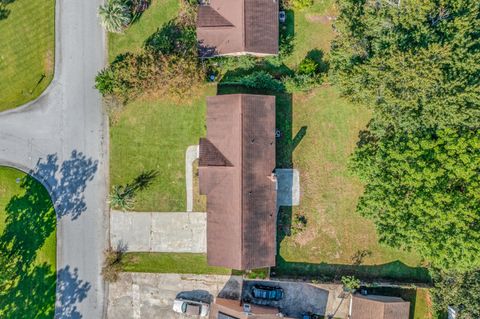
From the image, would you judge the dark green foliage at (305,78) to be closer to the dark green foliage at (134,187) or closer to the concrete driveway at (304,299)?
the dark green foliage at (134,187)

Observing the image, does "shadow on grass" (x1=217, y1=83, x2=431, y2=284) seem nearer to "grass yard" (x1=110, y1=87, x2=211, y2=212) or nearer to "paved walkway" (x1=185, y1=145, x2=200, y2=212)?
"grass yard" (x1=110, y1=87, x2=211, y2=212)

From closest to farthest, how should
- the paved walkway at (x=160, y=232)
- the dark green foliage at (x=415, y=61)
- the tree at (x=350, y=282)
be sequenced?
the dark green foliage at (x=415, y=61), the tree at (x=350, y=282), the paved walkway at (x=160, y=232)

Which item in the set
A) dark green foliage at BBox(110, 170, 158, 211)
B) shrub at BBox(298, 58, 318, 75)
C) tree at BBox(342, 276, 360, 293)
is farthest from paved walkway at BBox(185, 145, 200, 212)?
tree at BBox(342, 276, 360, 293)

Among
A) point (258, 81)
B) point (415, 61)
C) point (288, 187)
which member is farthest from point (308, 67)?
point (288, 187)

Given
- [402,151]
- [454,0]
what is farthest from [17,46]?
[454,0]

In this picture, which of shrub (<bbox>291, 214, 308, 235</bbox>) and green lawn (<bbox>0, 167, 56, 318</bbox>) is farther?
green lawn (<bbox>0, 167, 56, 318</bbox>)

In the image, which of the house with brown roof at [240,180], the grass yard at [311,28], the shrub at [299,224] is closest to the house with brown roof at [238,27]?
the grass yard at [311,28]
